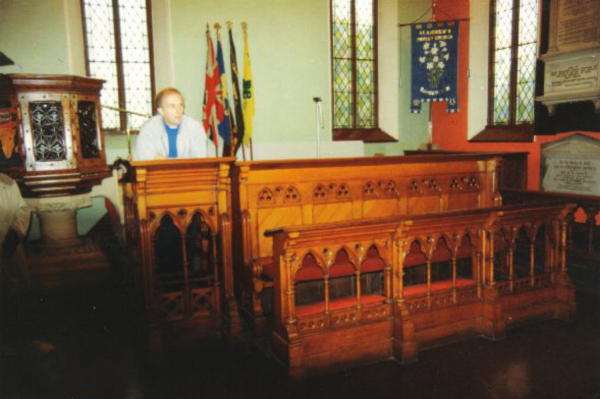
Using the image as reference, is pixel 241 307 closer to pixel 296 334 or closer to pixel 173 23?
pixel 296 334

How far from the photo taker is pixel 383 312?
3.27 metres

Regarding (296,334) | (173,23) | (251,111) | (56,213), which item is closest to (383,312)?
(296,334)

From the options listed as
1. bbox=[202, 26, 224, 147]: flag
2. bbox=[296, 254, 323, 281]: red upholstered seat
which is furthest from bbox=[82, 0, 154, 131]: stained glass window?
bbox=[296, 254, 323, 281]: red upholstered seat

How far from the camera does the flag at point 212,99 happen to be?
6.89m

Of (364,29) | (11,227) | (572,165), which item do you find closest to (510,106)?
(572,165)

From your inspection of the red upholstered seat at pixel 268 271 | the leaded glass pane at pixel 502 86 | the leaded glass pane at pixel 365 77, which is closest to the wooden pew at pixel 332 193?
the red upholstered seat at pixel 268 271

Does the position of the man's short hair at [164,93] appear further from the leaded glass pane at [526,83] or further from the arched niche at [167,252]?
the leaded glass pane at [526,83]

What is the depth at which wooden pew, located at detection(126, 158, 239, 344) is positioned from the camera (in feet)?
10.9

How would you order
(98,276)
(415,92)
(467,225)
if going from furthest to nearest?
(415,92) → (98,276) → (467,225)

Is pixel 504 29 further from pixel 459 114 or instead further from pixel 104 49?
pixel 104 49

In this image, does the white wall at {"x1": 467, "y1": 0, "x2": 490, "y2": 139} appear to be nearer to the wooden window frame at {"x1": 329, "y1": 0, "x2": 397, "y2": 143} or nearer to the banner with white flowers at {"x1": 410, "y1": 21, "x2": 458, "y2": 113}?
the banner with white flowers at {"x1": 410, "y1": 21, "x2": 458, "y2": 113}

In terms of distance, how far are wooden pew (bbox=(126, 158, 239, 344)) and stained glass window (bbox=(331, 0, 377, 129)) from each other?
5310mm

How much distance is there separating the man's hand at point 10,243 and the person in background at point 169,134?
1058mm

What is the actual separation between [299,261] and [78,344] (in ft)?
5.79
